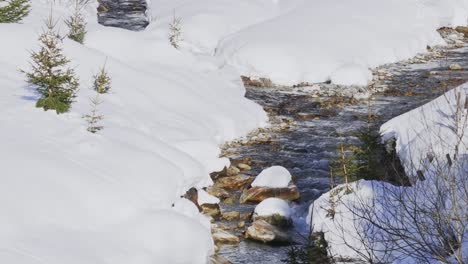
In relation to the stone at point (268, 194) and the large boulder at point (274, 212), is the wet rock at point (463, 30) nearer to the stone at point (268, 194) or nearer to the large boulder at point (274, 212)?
the stone at point (268, 194)

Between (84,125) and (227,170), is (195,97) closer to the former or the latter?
(227,170)

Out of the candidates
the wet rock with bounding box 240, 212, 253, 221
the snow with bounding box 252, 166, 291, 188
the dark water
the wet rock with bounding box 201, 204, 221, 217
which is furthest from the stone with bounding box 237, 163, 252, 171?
the wet rock with bounding box 240, 212, 253, 221

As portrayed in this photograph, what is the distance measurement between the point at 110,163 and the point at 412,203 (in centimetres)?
568

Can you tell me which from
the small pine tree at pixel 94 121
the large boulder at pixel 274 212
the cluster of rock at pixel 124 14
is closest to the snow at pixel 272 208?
the large boulder at pixel 274 212

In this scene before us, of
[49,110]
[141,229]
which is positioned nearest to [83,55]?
[49,110]

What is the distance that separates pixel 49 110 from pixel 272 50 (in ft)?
41.2

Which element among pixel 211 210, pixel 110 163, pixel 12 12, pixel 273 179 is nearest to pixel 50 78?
pixel 110 163

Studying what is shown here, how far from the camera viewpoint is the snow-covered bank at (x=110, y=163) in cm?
793

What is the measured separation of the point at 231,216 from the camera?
36.7 ft

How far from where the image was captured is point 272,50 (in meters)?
23.0

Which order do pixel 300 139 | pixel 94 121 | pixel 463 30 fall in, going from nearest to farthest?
pixel 94 121
pixel 300 139
pixel 463 30

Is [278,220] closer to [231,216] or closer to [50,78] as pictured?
[231,216]

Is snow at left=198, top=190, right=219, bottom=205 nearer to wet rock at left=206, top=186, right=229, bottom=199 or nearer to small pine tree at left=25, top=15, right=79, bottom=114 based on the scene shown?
wet rock at left=206, top=186, right=229, bottom=199

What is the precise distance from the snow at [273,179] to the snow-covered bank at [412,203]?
1887 millimetres
